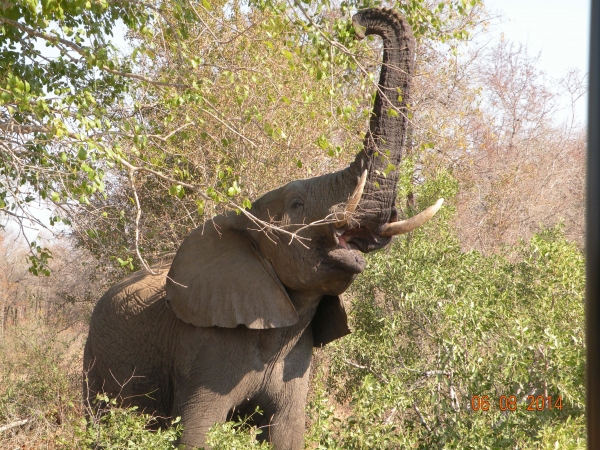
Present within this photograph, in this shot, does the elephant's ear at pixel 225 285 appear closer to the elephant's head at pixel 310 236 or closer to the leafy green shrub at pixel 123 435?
the elephant's head at pixel 310 236

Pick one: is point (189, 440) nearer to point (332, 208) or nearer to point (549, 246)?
point (332, 208)

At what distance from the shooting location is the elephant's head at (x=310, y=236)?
493 cm

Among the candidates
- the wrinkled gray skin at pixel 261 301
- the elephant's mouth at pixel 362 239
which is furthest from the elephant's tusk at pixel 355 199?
the elephant's mouth at pixel 362 239

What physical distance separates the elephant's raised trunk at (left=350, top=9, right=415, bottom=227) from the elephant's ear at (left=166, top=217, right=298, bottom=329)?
0.93 metres

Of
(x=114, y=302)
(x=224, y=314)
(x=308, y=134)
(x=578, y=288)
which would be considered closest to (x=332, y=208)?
(x=224, y=314)

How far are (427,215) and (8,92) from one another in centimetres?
258

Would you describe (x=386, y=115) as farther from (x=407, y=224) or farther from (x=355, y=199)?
(x=407, y=224)

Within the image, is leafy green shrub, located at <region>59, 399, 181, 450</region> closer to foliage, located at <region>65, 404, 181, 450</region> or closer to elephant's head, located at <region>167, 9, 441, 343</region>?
foliage, located at <region>65, 404, 181, 450</region>
